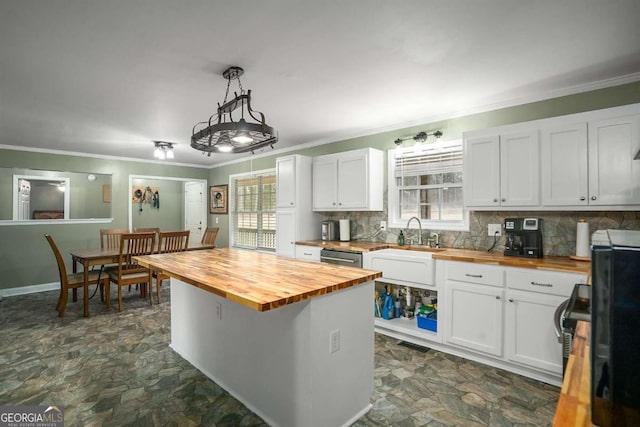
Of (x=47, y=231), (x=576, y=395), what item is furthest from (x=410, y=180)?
(x=47, y=231)

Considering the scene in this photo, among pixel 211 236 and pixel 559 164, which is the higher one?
pixel 559 164

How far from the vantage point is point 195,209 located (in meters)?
7.74

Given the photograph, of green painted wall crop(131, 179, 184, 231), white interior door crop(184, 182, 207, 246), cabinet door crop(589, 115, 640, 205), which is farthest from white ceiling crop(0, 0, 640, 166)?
green painted wall crop(131, 179, 184, 231)

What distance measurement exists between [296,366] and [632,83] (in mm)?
3282

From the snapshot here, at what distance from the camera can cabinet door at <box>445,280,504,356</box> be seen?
2.67 metres

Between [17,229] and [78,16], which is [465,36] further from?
[17,229]

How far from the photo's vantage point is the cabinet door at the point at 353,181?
396 cm

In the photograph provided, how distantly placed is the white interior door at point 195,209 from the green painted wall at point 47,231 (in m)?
1.51

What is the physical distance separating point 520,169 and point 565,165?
1.02ft

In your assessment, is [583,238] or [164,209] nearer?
[583,238]

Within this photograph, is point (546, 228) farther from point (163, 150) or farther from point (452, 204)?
point (163, 150)

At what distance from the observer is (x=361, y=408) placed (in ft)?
6.84

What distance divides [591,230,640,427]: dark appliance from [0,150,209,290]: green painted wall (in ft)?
22.5

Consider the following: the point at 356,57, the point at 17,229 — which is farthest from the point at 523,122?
the point at 17,229
